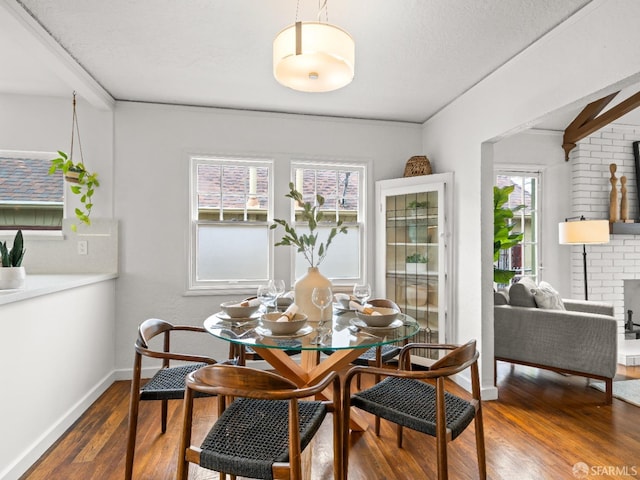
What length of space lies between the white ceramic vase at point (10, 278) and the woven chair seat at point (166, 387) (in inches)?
37.5

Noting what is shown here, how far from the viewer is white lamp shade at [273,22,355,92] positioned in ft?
5.48

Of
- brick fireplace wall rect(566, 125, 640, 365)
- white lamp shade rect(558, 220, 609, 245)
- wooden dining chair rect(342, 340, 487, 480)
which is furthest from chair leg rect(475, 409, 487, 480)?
brick fireplace wall rect(566, 125, 640, 365)

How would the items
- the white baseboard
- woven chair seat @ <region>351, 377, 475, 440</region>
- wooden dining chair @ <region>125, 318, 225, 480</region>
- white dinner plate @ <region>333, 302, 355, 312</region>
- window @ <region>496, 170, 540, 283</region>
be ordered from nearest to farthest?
woven chair seat @ <region>351, 377, 475, 440</region> → wooden dining chair @ <region>125, 318, 225, 480</region> → the white baseboard → white dinner plate @ <region>333, 302, 355, 312</region> → window @ <region>496, 170, 540, 283</region>

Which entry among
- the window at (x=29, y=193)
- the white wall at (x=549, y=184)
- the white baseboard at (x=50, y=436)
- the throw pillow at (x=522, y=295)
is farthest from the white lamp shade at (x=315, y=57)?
the white wall at (x=549, y=184)

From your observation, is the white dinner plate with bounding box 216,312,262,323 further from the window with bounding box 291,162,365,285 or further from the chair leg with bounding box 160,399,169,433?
the window with bounding box 291,162,365,285

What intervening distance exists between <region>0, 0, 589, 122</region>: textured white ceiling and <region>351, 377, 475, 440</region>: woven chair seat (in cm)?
208

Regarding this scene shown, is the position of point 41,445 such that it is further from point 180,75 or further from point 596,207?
point 596,207

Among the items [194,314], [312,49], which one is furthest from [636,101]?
[194,314]

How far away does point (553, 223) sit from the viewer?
462cm

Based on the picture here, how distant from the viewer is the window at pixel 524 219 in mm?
4668

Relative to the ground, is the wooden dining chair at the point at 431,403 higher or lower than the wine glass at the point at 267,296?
lower

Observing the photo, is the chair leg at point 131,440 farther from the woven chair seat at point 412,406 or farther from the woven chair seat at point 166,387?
the woven chair seat at point 412,406

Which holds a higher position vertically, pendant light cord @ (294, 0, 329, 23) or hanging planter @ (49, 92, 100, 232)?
pendant light cord @ (294, 0, 329, 23)

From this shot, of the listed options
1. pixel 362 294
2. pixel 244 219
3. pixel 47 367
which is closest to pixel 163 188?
pixel 244 219
